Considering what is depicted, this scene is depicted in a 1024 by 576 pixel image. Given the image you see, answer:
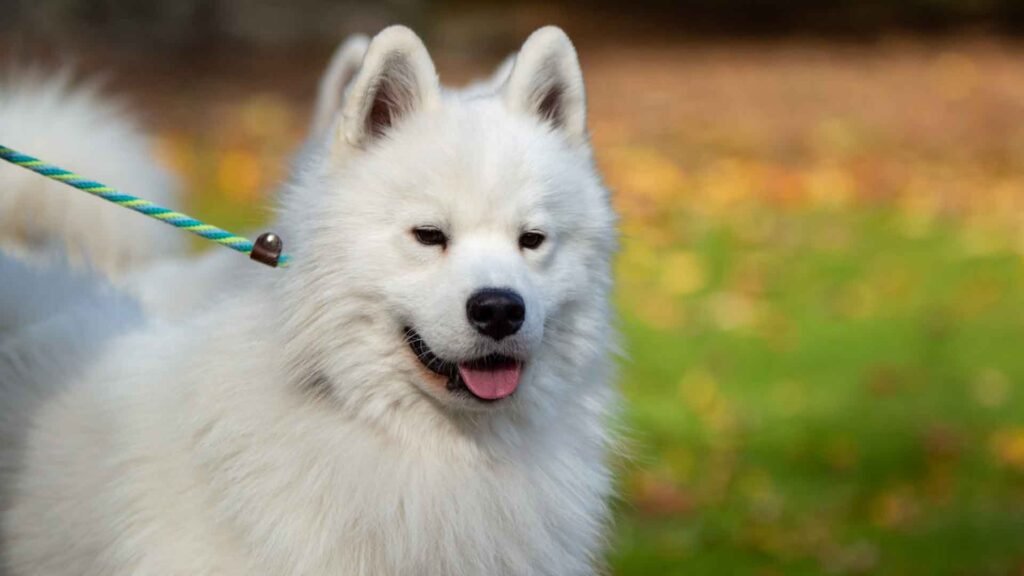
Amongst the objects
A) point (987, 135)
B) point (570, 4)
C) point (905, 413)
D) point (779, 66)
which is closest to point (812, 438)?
point (905, 413)

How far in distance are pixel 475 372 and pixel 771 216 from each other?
9.28 meters

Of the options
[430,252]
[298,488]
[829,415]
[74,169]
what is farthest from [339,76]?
[829,415]

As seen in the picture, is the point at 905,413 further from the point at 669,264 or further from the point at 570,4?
the point at 570,4

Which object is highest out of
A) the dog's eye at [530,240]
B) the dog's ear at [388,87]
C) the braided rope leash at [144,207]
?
the dog's ear at [388,87]

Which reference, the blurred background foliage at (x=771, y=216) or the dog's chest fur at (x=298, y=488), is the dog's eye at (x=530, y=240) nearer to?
the dog's chest fur at (x=298, y=488)

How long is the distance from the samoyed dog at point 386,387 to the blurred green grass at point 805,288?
1.54 feet

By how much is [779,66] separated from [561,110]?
14688 millimetres

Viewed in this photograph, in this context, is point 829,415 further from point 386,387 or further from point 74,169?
point 386,387

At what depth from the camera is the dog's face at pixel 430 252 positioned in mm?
3279

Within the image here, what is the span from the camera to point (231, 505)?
10.9 feet

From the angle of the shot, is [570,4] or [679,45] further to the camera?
[570,4]

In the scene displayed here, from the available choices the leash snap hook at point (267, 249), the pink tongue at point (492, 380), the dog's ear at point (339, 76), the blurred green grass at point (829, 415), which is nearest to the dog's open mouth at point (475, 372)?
the pink tongue at point (492, 380)

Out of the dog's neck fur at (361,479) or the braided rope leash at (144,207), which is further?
the braided rope leash at (144,207)

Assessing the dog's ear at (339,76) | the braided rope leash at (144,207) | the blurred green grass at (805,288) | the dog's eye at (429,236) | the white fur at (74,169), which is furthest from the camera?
the blurred green grass at (805,288)
